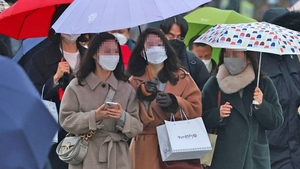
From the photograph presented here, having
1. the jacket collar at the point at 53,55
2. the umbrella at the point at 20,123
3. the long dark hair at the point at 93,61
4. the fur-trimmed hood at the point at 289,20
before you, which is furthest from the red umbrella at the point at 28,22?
the umbrella at the point at 20,123

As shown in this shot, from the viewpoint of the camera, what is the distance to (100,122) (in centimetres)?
568

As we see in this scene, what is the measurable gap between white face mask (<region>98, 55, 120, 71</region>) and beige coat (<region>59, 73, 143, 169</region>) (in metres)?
0.11

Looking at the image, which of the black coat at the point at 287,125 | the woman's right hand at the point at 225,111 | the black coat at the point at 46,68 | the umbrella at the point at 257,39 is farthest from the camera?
the black coat at the point at 287,125

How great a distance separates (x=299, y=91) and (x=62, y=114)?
106 inches

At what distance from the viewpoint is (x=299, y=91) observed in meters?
7.25

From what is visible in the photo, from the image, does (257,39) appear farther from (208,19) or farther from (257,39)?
(208,19)

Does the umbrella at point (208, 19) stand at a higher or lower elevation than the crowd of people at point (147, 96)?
lower

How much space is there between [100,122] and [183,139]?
669mm

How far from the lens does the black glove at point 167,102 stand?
574cm

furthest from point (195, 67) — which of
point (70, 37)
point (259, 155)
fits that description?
point (70, 37)

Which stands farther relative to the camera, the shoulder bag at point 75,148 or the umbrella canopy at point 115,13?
the shoulder bag at point 75,148

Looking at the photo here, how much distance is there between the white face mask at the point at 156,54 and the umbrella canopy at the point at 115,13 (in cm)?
45

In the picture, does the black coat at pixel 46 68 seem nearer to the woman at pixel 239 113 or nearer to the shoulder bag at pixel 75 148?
the shoulder bag at pixel 75 148

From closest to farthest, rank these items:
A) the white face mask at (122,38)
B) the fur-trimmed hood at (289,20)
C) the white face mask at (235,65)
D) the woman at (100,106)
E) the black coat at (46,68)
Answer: the woman at (100,106)
the white face mask at (235,65)
the black coat at (46,68)
the fur-trimmed hood at (289,20)
the white face mask at (122,38)
